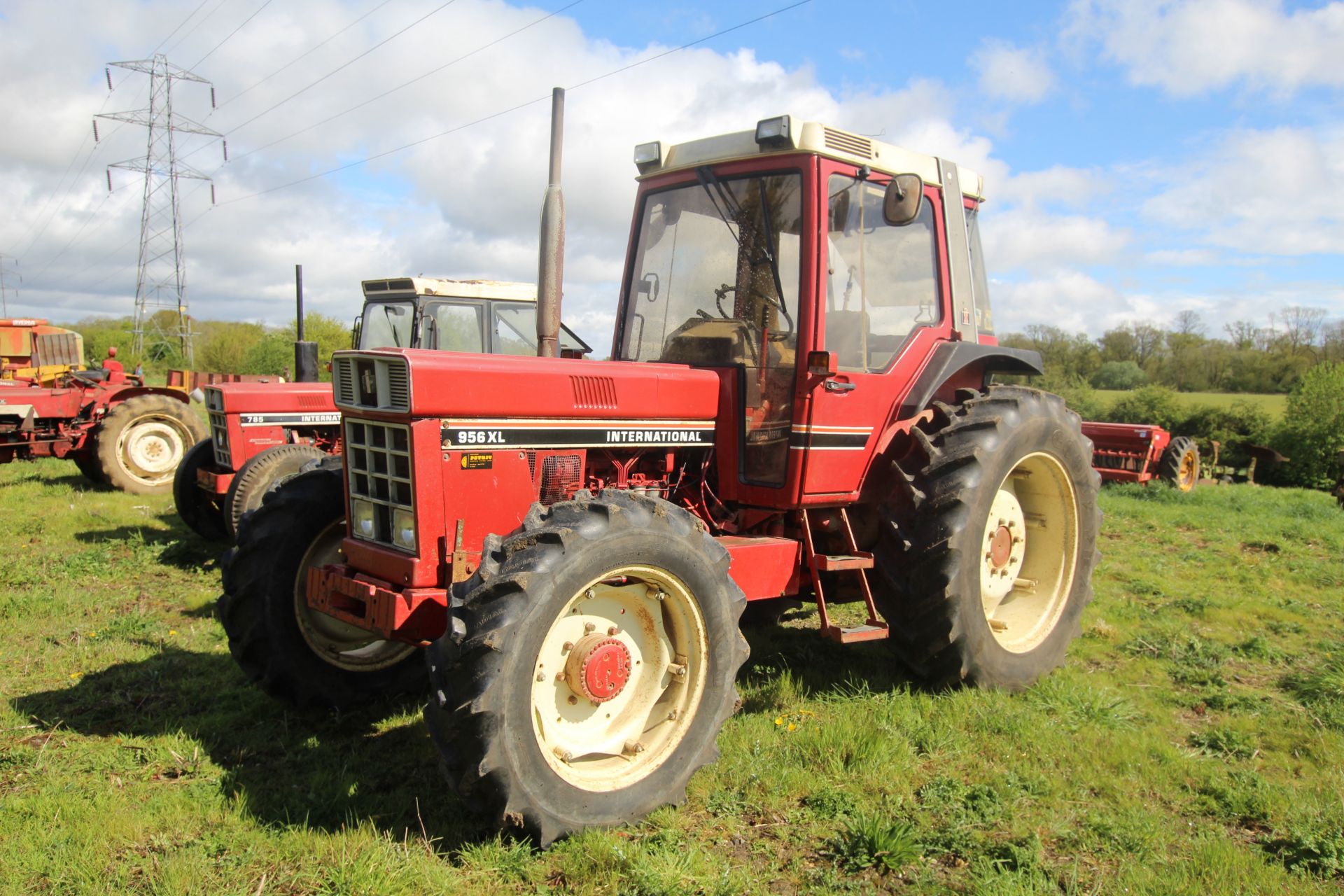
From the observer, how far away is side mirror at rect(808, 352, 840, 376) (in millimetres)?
4230

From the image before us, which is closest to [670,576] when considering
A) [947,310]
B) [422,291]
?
[947,310]

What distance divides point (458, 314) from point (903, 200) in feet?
19.1

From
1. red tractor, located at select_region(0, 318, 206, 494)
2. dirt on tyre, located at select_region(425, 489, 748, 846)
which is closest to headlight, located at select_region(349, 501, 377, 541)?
dirt on tyre, located at select_region(425, 489, 748, 846)

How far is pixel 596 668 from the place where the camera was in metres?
3.37

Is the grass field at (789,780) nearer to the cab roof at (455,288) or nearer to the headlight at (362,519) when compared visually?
the headlight at (362,519)

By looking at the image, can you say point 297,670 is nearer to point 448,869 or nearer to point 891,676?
point 448,869

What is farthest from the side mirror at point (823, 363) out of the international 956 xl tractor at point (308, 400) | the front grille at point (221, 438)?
the front grille at point (221, 438)

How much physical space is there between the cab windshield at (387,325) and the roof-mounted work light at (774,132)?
5549 millimetres

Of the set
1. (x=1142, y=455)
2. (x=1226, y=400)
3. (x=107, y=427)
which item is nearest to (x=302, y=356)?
(x=107, y=427)

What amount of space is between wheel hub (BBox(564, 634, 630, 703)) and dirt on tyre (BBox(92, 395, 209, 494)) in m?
10.2

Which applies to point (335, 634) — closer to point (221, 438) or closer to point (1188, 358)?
point (221, 438)

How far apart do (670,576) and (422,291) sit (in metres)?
6.33

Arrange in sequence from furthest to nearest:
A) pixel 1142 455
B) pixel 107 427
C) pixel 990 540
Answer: pixel 1142 455 < pixel 107 427 < pixel 990 540

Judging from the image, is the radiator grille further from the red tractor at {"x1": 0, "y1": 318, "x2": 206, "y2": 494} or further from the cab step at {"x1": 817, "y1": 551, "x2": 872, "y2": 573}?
the red tractor at {"x1": 0, "y1": 318, "x2": 206, "y2": 494}
